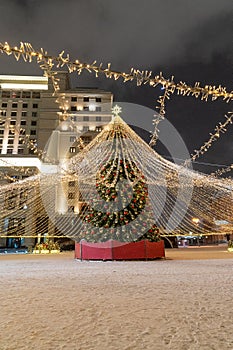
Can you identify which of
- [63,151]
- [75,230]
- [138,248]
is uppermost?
[63,151]

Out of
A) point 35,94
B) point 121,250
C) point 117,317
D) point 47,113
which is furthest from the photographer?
point 35,94

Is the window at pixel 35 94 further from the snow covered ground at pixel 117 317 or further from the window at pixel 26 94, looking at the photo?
the snow covered ground at pixel 117 317

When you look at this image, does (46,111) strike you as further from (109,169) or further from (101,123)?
(109,169)

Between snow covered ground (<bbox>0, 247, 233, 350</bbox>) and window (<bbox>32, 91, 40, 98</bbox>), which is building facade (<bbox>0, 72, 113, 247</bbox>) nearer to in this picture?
window (<bbox>32, 91, 40, 98</bbox>)

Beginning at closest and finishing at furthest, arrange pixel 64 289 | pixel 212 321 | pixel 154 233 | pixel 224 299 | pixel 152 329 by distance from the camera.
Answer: pixel 152 329, pixel 212 321, pixel 224 299, pixel 64 289, pixel 154 233

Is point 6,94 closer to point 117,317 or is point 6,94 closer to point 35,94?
point 35,94

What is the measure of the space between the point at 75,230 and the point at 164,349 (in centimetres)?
1670

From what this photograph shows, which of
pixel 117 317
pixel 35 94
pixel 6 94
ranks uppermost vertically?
pixel 6 94

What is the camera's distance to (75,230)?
690 inches

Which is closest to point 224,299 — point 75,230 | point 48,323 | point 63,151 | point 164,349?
point 164,349

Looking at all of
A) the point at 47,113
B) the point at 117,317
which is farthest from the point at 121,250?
the point at 47,113

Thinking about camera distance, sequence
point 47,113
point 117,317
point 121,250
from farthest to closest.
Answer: point 47,113
point 121,250
point 117,317

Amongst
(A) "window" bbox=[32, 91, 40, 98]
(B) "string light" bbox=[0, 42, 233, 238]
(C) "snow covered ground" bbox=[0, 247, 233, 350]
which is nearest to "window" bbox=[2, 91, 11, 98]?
(A) "window" bbox=[32, 91, 40, 98]

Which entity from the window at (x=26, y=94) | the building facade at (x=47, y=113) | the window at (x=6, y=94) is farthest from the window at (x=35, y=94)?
Result: the window at (x=6, y=94)
